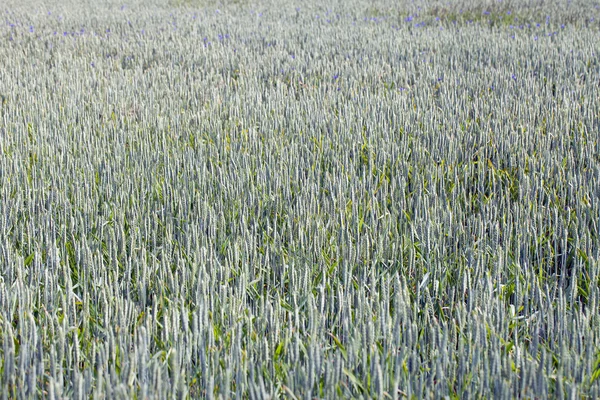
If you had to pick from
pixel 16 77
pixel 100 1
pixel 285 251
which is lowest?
pixel 285 251

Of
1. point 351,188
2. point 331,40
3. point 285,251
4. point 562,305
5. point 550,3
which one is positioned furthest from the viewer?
point 550,3

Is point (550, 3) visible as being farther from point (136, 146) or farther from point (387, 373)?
point (387, 373)

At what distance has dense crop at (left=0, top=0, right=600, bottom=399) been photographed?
4.35 feet

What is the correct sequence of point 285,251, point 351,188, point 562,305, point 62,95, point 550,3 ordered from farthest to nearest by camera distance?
point 550,3 → point 62,95 → point 351,188 → point 285,251 → point 562,305

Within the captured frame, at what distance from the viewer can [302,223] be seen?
217cm

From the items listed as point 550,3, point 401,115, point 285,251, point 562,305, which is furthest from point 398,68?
point 550,3

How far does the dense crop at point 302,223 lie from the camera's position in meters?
1.33

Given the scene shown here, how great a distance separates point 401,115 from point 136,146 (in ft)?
5.10

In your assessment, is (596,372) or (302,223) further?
(302,223)

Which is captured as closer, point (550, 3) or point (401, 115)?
point (401, 115)

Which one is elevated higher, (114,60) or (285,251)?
(114,60)

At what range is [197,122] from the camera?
382cm

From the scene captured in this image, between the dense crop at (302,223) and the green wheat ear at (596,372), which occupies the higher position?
the dense crop at (302,223)

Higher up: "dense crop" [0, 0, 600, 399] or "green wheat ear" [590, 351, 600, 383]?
"dense crop" [0, 0, 600, 399]
